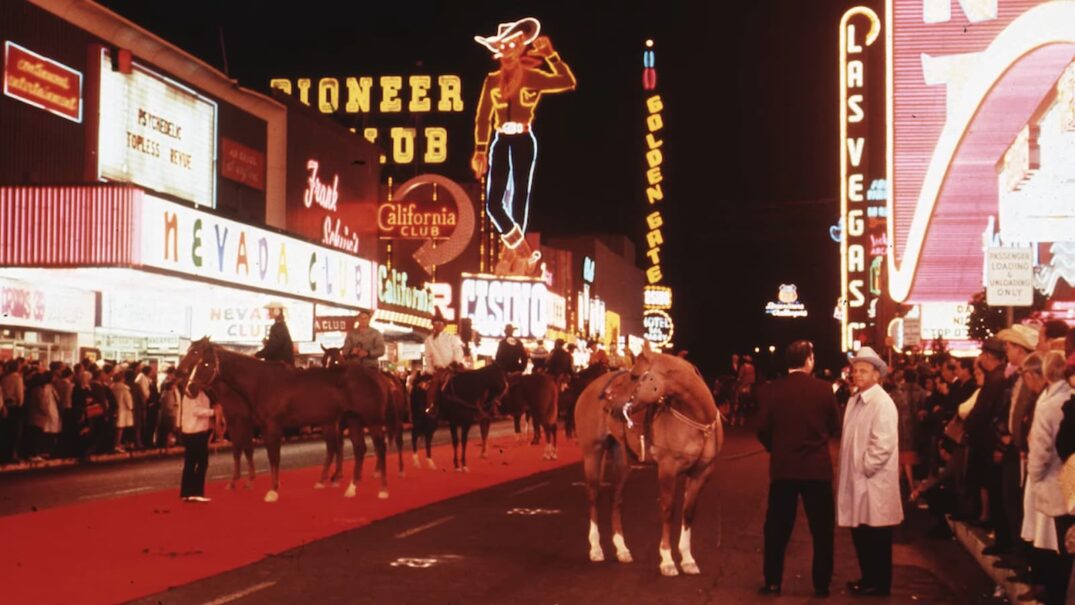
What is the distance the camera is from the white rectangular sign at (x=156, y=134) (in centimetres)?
3262

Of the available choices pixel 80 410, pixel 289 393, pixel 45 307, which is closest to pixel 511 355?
pixel 80 410

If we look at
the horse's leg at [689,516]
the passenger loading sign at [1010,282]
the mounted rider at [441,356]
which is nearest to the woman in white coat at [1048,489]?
the horse's leg at [689,516]

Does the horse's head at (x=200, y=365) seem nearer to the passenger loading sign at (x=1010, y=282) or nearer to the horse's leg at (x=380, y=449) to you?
the horse's leg at (x=380, y=449)

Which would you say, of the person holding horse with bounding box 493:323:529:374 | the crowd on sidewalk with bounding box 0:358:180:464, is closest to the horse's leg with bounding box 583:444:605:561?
the crowd on sidewalk with bounding box 0:358:180:464

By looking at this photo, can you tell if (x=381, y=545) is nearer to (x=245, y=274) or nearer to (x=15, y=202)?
(x=15, y=202)

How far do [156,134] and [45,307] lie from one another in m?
6.09

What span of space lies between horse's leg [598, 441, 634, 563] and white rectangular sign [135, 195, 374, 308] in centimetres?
1661

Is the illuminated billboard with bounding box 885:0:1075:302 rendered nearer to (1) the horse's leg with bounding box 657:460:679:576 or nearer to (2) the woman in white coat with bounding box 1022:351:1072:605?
(1) the horse's leg with bounding box 657:460:679:576

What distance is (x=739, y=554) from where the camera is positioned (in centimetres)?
1344

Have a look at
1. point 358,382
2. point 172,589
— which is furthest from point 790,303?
point 172,589

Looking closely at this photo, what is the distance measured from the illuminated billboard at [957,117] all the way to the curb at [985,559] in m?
14.8

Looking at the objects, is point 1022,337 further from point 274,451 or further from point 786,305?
point 786,305

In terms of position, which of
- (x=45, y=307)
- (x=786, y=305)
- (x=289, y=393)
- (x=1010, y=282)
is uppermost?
(x=786, y=305)

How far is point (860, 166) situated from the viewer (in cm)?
6356
